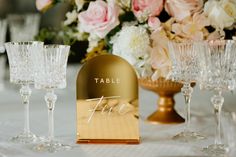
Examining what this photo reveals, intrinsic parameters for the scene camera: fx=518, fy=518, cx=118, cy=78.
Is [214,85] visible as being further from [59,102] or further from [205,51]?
[59,102]

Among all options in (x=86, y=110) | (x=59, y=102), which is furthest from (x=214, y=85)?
(x=59, y=102)

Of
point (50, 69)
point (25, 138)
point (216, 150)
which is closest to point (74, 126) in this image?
point (25, 138)

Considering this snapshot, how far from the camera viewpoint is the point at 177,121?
1.49 meters

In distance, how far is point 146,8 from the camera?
4.39 feet

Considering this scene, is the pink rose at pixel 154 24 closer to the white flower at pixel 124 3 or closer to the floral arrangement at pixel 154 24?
the floral arrangement at pixel 154 24

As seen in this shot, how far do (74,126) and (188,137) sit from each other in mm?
325

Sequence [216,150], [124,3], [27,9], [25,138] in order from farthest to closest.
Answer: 1. [27,9]
2. [124,3]
3. [25,138]
4. [216,150]

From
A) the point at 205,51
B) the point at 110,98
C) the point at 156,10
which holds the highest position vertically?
the point at 156,10

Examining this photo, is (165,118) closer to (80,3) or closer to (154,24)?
(154,24)

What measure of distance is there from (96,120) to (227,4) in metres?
0.44

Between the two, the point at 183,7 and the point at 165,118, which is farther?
the point at 165,118

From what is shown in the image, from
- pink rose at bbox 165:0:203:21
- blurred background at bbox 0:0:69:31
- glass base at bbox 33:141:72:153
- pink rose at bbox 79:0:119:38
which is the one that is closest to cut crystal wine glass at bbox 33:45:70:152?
glass base at bbox 33:141:72:153

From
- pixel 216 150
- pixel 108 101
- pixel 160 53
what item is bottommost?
pixel 216 150

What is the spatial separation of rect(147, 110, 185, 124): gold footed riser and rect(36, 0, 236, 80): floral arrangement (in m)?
0.16
